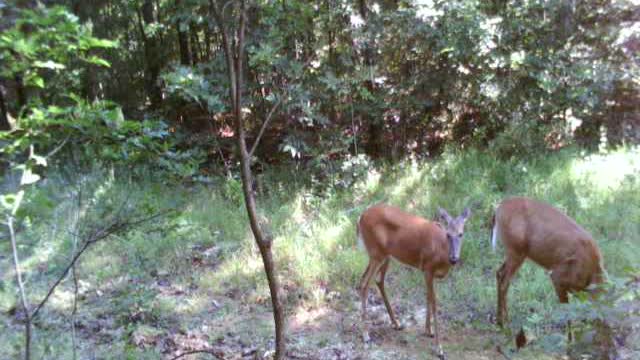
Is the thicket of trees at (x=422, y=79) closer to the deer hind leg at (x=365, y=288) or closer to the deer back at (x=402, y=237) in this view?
the deer back at (x=402, y=237)

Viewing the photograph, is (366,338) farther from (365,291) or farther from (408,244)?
(408,244)

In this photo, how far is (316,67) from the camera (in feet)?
30.9

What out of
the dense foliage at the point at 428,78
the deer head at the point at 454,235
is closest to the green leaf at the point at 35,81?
the deer head at the point at 454,235

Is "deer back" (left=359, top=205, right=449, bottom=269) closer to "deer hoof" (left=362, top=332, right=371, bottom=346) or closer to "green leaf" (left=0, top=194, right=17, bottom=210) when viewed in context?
"deer hoof" (left=362, top=332, right=371, bottom=346)

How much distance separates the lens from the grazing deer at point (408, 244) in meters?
5.57

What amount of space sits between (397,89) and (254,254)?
4.07 meters

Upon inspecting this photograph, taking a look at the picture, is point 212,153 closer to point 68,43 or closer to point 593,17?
point 593,17

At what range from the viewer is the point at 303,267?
265 inches

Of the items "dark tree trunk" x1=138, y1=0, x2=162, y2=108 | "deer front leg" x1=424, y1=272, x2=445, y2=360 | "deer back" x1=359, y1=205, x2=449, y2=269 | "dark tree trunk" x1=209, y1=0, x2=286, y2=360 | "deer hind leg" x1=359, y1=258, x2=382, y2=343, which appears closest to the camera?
"dark tree trunk" x1=209, y1=0, x2=286, y2=360

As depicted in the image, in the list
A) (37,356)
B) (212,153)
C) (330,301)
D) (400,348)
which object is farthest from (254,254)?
(212,153)

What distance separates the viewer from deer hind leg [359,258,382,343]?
562 cm

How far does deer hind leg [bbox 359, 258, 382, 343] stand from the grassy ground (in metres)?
0.11

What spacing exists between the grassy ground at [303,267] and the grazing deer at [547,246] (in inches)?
14.2

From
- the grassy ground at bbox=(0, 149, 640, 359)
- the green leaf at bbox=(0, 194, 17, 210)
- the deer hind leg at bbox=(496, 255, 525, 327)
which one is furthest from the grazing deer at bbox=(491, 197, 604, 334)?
the green leaf at bbox=(0, 194, 17, 210)
